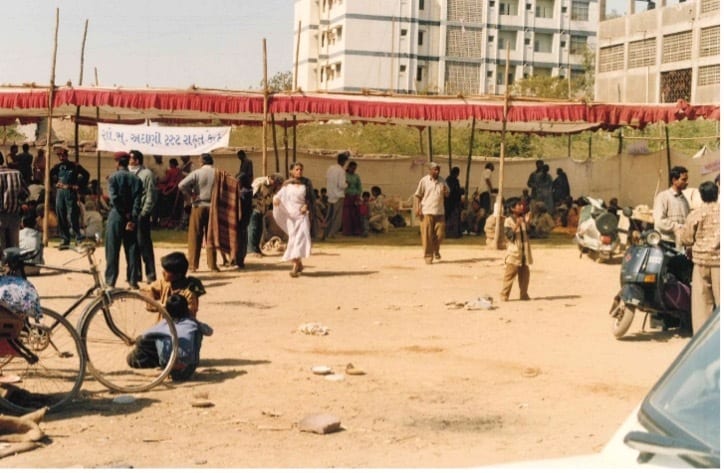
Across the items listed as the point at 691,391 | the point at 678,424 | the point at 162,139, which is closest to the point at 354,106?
the point at 162,139

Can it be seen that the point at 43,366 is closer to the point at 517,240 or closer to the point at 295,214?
the point at 517,240

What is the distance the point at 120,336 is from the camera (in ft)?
26.5

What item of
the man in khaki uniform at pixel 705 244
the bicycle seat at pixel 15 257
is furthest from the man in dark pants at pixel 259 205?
the bicycle seat at pixel 15 257

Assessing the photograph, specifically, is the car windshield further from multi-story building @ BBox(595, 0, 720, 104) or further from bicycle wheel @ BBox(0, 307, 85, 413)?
multi-story building @ BBox(595, 0, 720, 104)

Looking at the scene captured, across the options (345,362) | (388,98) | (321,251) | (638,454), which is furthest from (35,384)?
(388,98)

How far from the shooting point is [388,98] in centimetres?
2122

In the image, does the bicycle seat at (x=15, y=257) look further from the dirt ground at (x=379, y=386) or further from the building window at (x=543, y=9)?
the building window at (x=543, y=9)

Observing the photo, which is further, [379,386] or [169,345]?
[379,386]

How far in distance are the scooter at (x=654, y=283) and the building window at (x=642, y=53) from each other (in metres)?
42.7

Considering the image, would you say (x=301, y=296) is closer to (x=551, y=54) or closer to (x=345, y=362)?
(x=345, y=362)

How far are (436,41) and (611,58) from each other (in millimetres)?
20608

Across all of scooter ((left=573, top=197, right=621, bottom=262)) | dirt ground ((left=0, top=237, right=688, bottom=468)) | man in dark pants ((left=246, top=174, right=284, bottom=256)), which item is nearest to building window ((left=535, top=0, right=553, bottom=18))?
scooter ((left=573, top=197, right=621, bottom=262))

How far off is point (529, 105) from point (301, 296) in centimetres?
897

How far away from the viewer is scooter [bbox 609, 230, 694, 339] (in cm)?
1048
